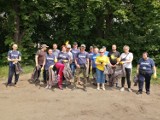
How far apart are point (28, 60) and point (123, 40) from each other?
5588mm

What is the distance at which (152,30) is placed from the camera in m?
18.7

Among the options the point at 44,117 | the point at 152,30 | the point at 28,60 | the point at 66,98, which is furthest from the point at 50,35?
the point at 44,117

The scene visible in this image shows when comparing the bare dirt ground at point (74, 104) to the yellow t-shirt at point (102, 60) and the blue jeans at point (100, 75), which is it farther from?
the yellow t-shirt at point (102, 60)

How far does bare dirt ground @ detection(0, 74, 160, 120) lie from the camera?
9.92 metres

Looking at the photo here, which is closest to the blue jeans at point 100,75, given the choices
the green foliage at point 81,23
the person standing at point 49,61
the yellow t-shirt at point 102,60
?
the yellow t-shirt at point 102,60

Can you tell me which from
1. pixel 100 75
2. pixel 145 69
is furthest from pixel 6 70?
pixel 145 69

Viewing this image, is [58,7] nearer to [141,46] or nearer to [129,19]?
[129,19]

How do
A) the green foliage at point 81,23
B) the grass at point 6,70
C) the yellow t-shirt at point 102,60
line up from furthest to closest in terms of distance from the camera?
the green foliage at point 81,23 < the grass at point 6,70 < the yellow t-shirt at point 102,60

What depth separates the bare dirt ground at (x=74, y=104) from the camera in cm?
992

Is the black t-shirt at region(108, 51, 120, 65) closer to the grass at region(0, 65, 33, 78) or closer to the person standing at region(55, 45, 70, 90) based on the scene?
the person standing at region(55, 45, 70, 90)

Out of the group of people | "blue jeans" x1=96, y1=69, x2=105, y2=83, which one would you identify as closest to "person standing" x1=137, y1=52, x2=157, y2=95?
the group of people

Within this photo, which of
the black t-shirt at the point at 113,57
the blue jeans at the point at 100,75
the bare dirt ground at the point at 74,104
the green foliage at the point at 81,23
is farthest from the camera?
the green foliage at the point at 81,23

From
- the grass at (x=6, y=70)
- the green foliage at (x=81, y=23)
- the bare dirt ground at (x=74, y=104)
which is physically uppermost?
the green foliage at (x=81, y=23)

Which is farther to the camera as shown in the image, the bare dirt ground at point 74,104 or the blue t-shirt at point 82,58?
the blue t-shirt at point 82,58
